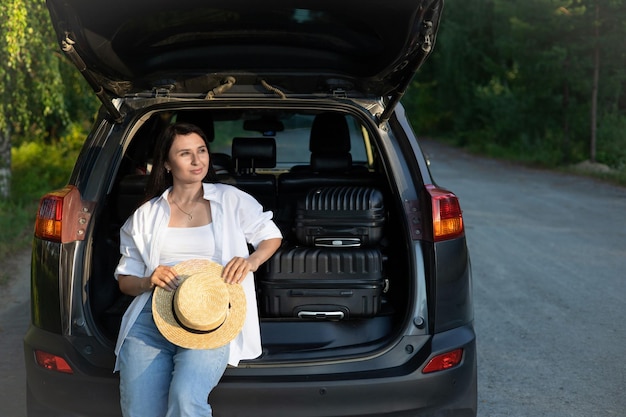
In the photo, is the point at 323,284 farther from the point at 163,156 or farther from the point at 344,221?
the point at 163,156

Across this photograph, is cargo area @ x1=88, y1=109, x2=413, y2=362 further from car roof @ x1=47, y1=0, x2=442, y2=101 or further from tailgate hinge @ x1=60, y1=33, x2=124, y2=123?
car roof @ x1=47, y1=0, x2=442, y2=101

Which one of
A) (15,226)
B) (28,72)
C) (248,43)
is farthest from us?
(28,72)

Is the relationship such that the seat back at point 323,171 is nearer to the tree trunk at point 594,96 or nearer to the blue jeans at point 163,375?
the blue jeans at point 163,375

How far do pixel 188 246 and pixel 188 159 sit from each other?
1.31 ft

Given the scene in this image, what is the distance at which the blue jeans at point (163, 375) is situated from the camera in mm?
3277

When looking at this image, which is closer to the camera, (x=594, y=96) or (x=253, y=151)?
(x=253, y=151)

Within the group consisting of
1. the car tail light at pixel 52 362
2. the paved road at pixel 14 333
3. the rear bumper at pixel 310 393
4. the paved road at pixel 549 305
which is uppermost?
the car tail light at pixel 52 362

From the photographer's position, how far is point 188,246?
3686mm

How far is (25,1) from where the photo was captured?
10203 mm

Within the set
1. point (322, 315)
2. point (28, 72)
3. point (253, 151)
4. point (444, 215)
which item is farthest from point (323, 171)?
point (28, 72)

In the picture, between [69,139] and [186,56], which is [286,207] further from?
[69,139]

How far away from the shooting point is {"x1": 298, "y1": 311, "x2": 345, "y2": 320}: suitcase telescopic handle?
153 inches

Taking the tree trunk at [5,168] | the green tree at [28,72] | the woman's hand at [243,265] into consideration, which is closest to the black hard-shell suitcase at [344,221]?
the woman's hand at [243,265]

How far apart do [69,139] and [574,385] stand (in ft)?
44.2
